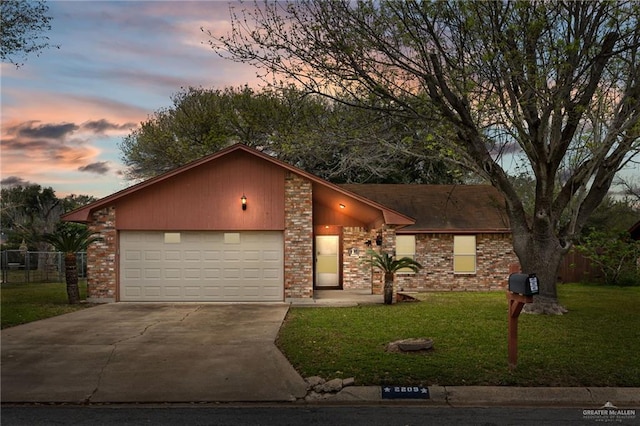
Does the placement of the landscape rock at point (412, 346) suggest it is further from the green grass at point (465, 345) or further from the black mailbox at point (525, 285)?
the black mailbox at point (525, 285)

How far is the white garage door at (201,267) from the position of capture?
56.7ft

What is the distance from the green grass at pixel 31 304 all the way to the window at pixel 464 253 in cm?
1439

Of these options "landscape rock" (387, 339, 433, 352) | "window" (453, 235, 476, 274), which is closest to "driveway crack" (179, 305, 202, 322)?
"landscape rock" (387, 339, 433, 352)

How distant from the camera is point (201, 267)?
17.4m

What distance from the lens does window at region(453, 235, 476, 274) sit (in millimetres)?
22531

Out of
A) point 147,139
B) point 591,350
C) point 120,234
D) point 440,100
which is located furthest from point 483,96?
point 147,139

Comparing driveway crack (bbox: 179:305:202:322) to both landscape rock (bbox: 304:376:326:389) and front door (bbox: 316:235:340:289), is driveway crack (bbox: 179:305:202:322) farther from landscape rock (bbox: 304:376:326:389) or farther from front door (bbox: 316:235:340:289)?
front door (bbox: 316:235:340:289)

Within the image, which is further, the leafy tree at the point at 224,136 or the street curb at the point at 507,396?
the leafy tree at the point at 224,136

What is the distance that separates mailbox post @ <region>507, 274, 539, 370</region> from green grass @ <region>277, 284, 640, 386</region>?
29 centimetres

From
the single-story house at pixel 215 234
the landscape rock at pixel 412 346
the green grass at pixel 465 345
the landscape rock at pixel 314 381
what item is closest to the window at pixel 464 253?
the single-story house at pixel 215 234

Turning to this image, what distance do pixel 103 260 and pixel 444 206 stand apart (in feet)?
47.0

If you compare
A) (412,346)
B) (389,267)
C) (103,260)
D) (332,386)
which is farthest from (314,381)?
(103,260)

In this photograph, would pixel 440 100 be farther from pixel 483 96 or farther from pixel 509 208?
pixel 509 208

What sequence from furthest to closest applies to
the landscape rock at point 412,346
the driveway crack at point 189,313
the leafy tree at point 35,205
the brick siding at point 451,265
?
the leafy tree at point 35,205 < the brick siding at point 451,265 < the driveway crack at point 189,313 < the landscape rock at point 412,346
